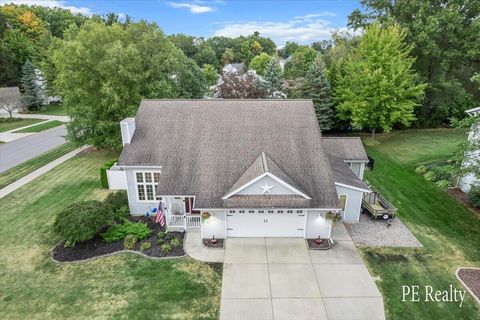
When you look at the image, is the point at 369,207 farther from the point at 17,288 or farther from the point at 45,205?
the point at 45,205

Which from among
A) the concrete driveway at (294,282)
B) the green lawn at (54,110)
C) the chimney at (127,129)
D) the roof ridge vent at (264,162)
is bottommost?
the concrete driveway at (294,282)

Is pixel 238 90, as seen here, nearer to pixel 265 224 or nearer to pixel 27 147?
pixel 265 224

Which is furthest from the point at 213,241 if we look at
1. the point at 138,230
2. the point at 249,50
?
the point at 249,50

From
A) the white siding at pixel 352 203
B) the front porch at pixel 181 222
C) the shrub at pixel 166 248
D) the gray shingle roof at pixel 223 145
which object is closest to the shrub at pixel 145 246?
the shrub at pixel 166 248

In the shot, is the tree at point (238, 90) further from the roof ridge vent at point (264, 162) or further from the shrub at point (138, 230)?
the shrub at point (138, 230)

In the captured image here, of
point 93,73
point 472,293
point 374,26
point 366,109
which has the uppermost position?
point 374,26

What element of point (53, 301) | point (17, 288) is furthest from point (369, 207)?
point (17, 288)
